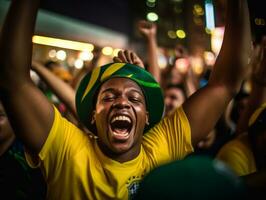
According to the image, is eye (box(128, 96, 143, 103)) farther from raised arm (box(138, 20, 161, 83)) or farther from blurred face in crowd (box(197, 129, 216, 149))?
blurred face in crowd (box(197, 129, 216, 149))

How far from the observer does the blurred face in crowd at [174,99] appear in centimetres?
390

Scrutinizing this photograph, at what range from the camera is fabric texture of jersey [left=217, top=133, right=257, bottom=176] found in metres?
2.22

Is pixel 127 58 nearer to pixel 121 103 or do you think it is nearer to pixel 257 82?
pixel 121 103

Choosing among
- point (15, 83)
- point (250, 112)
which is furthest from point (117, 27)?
point (15, 83)

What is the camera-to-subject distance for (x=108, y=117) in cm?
193

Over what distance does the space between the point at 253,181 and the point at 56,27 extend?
39.8 ft

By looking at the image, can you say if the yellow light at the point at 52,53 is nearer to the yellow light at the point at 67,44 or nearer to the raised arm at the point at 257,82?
the yellow light at the point at 67,44

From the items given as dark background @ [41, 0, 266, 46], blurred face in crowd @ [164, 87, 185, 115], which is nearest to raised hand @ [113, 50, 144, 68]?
blurred face in crowd @ [164, 87, 185, 115]

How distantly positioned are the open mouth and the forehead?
0.55 ft

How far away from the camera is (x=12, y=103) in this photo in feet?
5.26

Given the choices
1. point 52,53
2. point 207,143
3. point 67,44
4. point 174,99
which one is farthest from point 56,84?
point 67,44

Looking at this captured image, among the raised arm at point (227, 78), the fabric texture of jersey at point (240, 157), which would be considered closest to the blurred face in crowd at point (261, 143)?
the fabric texture of jersey at point (240, 157)

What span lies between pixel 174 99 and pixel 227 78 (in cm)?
186

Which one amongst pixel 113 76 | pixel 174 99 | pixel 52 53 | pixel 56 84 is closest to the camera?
pixel 113 76
